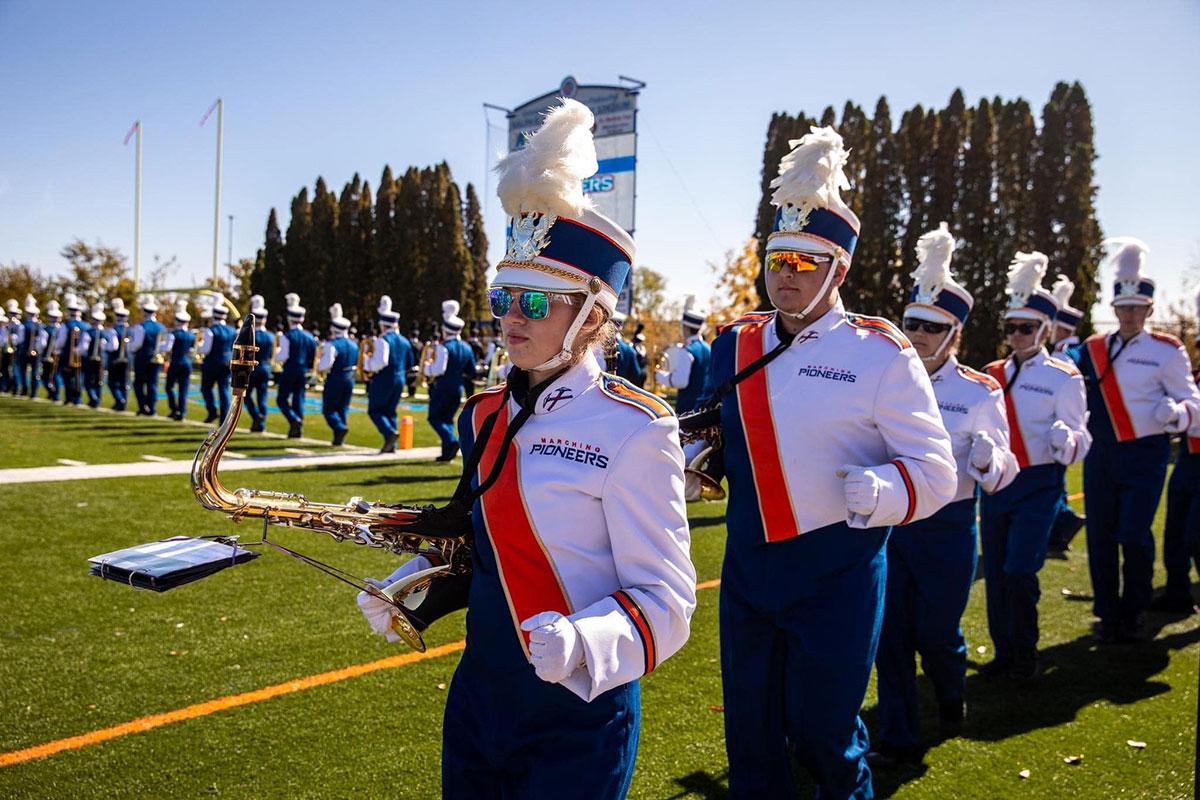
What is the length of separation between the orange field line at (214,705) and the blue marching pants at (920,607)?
85.0 inches

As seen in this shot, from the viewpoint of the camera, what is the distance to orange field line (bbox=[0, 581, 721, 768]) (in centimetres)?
400

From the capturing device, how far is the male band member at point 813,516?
307 centimetres

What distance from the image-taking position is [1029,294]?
19.9 feet

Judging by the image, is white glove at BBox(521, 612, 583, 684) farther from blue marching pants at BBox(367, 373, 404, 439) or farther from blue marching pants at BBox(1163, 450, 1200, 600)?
blue marching pants at BBox(367, 373, 404, 439)

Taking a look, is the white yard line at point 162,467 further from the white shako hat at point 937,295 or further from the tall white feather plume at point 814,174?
the tall white feather plume at point 814,174

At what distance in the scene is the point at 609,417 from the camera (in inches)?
84.6

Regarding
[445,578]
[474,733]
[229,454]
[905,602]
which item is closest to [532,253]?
[445,578]

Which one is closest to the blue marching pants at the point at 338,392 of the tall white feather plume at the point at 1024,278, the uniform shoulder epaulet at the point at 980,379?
the tall white feather plume at the point at 1024,278

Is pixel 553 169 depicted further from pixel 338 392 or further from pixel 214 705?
pixel 338 392

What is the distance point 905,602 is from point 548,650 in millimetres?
3301

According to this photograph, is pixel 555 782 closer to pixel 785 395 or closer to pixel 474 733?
pixel 474 733

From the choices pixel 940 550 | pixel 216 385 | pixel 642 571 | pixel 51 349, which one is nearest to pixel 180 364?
pixel 216 385

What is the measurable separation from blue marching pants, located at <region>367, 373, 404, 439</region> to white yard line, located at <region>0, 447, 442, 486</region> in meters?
0.49

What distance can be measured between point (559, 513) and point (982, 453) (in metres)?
3.05
